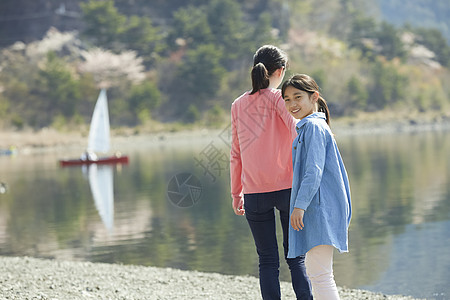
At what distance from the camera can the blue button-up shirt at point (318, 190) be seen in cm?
300

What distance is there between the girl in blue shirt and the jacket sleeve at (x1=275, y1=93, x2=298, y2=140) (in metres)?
0.09

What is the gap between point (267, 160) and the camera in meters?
3.28

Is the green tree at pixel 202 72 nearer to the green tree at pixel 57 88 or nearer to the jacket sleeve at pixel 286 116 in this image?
the green tree at pixel 57 88

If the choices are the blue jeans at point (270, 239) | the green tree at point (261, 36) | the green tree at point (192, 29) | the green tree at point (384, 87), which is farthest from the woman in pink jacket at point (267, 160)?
the green tree at point (384, 87)

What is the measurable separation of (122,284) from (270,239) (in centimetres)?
184

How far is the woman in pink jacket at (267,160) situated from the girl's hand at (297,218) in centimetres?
23

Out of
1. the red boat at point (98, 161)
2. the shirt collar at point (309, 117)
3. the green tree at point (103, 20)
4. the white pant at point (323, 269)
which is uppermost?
the green tree at point (103, 20)

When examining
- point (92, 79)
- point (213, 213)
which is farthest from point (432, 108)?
point (213, 213)

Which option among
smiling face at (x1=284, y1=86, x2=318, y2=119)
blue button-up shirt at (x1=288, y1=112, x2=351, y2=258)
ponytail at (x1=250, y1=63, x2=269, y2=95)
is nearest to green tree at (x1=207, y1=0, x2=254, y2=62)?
ponytail at (x1=250, y1=63, x2=269, y2=95)

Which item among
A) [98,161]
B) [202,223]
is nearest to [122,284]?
[202,223]

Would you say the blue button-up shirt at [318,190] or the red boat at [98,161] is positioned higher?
the blue button-up shirt at [318,190]

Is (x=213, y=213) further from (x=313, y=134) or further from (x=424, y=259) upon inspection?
(x=313, y=134)

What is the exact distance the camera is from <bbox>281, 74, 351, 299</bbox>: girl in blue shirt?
9.84ft

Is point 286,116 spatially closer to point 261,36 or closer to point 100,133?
point 100,133
